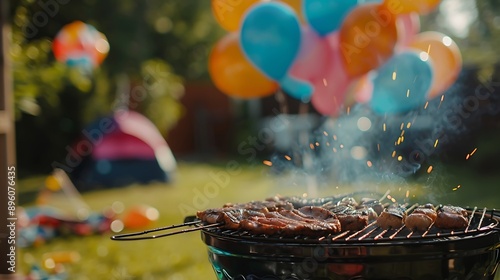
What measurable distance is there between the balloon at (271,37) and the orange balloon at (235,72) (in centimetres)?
17

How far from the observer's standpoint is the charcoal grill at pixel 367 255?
241cm

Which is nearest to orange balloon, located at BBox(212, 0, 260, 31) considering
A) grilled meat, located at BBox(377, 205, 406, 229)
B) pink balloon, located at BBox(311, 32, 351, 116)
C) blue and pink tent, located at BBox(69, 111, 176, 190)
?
pink balloon, located at BBox(311, 32, 351, 116)

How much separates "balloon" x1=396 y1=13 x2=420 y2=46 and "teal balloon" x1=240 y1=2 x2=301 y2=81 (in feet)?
3.47

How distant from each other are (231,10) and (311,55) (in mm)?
863

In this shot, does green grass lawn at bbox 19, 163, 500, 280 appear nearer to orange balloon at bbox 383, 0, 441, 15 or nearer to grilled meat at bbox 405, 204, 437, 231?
orange balloon at bbox 383, 0, 441, 15

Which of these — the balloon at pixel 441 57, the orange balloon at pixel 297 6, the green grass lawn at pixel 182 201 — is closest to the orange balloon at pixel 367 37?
the orange balloon at pixel 297 6

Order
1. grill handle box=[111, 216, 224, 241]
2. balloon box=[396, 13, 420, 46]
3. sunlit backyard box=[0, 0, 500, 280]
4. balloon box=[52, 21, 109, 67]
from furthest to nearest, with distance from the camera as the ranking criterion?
balloon box=[52, 21, 109, 67], balloon box=[396, 13, 420, 46], sunlit backyard box=[0, 0, 500, 280], grill handle box=[111, 216, 224, 241]

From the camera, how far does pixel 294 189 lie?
9758 mm

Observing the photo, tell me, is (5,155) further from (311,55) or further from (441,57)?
(441,57)

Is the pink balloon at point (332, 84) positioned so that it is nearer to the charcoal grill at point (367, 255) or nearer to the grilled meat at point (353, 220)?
the grilled meat at point (353, 220)

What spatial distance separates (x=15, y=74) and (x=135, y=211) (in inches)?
90.6

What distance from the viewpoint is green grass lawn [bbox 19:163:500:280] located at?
5.65 metres

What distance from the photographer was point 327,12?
19.0 ft

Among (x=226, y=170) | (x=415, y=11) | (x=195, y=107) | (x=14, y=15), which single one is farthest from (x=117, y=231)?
(x=195, y=107)
